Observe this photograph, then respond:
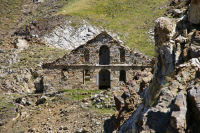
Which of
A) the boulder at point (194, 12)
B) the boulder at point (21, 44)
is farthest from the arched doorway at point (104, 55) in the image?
the boulder at point (21, 44)

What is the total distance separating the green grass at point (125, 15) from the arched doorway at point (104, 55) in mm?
16967

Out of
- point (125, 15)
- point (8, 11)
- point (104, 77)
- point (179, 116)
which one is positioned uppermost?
point (8, 11)

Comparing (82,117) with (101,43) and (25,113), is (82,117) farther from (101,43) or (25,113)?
(101,43)

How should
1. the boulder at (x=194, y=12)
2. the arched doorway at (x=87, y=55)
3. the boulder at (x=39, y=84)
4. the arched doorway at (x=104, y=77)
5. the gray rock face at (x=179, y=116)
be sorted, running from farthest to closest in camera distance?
the boulder at (x=39, y=84) → the arched doorway at (x=104, y=77) → the arched doorway at (x=87, y=55) → the boulder at (x=194, y=12) → the gray rock face at (x=179, y=116)

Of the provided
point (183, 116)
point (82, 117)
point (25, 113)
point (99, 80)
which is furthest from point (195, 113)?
point (99, 80)

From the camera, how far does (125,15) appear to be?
65625mm

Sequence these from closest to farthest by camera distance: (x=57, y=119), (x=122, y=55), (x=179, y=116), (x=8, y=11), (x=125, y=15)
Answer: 1. (x=179, y=116)
2. (x=57, y=119)
3. (x=122, y=55)
4. (x=125, y=15)
5. (x=8, y=11)

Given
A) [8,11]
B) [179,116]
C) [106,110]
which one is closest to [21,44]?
[106,110]

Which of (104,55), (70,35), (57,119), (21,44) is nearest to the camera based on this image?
(57,119)

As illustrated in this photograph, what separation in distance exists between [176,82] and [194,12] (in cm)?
314

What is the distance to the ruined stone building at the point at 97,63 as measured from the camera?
89.4 feet

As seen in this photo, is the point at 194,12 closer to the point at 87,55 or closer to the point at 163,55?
the point at 163,55

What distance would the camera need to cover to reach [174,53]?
11086 millimetres

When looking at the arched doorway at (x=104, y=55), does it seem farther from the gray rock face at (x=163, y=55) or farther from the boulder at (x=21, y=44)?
the boulder at (x=21, y=44)
